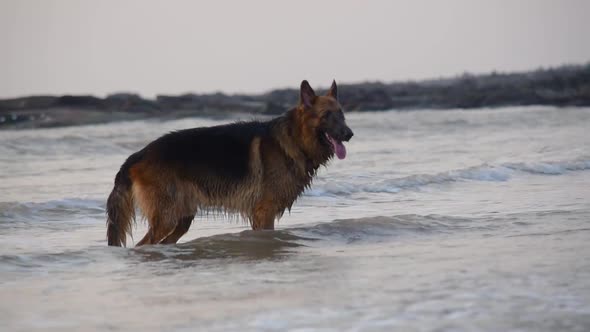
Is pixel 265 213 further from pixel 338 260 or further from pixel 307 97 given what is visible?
pixel 338 260

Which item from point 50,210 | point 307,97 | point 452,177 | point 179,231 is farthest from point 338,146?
point 452,177

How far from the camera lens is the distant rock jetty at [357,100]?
1113 inches

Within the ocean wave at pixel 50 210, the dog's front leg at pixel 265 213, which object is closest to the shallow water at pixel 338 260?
the ocean wave at pixel 50 210

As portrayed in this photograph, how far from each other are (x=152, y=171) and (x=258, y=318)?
3.33 meters

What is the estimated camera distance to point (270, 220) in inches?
324

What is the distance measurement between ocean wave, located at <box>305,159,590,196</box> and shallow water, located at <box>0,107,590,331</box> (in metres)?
0.03

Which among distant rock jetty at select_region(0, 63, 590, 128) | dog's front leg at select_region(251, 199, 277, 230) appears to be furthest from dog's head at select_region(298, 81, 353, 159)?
distant rock jetty at select_region(0, 63, 590, 128)

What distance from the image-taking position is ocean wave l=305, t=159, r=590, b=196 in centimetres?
1230

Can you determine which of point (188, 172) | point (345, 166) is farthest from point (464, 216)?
point (345, 166)

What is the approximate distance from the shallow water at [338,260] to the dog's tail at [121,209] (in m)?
0.27

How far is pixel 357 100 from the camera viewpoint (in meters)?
40.4

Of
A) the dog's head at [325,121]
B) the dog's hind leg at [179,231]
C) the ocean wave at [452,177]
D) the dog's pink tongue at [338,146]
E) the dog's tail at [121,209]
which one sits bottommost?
the ocean wave at [452,177]

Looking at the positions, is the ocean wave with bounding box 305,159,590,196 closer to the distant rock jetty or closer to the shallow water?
the shallow water

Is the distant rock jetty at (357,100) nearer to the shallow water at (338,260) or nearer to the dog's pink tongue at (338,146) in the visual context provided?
the shallow water at (338,260)
